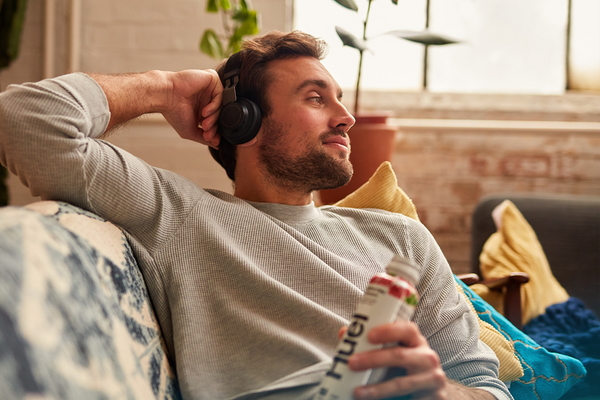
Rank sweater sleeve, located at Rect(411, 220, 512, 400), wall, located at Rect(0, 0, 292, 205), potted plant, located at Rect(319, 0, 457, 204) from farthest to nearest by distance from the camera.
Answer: wall, located at Rect(0, 0, 292, 205) → potted plant, located at Rect(319, 0, 457, 204) → sweater sleeve, located at Rect(411, 220, 512, 400)

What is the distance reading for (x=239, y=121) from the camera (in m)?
1.09

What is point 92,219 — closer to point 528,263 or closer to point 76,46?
point 528,263

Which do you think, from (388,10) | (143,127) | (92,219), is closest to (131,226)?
(92,219)

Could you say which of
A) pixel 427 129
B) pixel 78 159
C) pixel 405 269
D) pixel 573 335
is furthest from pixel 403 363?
pixel 427 129

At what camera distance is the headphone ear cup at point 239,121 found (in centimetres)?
109

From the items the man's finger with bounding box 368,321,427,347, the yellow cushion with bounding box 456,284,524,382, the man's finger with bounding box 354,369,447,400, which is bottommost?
the yellow cushion with bounding box 456,284,524,382

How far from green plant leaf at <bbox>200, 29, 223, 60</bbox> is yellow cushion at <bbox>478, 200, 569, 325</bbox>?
59.8 inches

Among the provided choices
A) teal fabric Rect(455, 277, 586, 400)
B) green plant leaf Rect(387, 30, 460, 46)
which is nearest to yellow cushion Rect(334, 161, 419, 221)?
teal fabric Rect(455, 277, 586, 400)

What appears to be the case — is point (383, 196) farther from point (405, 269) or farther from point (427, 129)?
point (427, 129)

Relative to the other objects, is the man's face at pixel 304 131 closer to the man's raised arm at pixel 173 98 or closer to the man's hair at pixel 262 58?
the man's hair at pixel 262 58

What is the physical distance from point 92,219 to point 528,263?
159 cm

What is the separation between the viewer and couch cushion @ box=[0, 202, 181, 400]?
41cm

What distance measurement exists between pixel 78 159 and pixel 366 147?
1.30m

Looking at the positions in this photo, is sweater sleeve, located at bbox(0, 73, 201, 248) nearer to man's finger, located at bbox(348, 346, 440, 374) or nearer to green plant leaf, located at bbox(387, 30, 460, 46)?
man's finger, located at bbox(348, 346, 440, 374)
